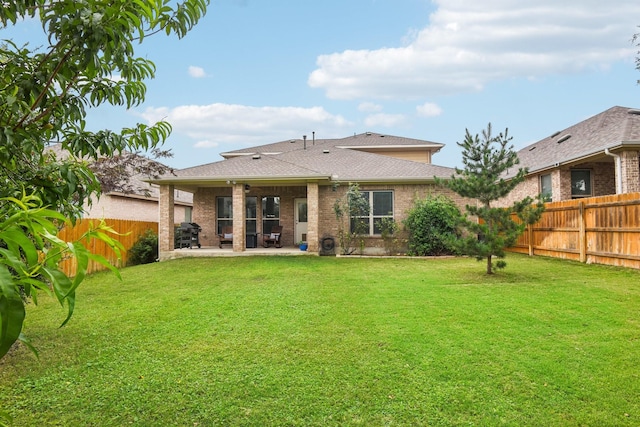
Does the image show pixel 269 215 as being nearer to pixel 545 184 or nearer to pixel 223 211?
pixel 223 211

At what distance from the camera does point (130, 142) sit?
247cm

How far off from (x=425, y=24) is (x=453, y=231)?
7487 mm

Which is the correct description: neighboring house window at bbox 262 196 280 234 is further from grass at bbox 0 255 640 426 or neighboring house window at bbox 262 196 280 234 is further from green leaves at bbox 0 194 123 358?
green leaves at bbox 0 194 123 358

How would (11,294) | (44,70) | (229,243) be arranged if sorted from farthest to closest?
(229,243)
(44,70)
(11,294)

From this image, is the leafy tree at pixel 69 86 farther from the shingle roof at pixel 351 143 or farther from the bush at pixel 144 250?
the shingle roof at pixel 351 143

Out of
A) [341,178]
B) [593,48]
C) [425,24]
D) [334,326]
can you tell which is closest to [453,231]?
[341,178]

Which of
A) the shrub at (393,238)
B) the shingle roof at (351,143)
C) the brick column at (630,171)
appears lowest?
the shrub at (393,238)

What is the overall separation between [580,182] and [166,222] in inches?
666

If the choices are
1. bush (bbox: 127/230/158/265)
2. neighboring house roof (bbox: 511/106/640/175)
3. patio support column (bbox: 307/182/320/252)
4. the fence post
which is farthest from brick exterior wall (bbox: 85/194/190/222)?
neighboring house roof (bbox: 511/106/640/175)

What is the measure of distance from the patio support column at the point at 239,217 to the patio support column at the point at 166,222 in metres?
2.59

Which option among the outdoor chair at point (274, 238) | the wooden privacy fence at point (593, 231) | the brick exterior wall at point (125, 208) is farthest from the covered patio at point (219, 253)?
the wooden privacy fence at point (593, 231)

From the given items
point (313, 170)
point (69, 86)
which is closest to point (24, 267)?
point (69, 86)

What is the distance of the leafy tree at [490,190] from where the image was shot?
969 cm

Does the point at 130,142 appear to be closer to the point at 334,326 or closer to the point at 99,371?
the point at 99,371
